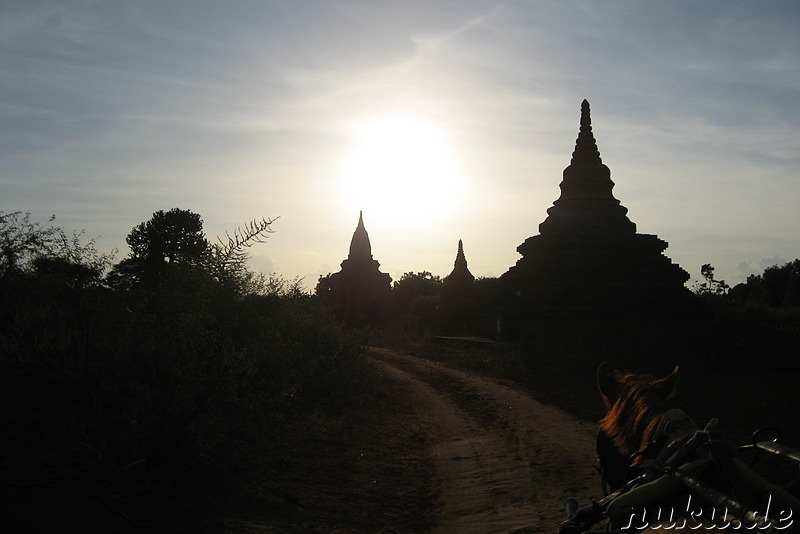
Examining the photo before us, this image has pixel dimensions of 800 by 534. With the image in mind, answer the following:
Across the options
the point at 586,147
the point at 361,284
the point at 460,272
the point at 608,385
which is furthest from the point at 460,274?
the point at 608,385

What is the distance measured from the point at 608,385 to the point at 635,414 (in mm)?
740

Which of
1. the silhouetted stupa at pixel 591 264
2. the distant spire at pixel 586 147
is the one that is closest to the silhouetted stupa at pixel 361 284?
the silhouetted stupa at pixel 591 264

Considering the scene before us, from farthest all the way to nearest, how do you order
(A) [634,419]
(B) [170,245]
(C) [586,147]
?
1. (C) [586,147]
2. (B) [170,245]
3. (A) [634,419]

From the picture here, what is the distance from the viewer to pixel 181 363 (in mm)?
6238

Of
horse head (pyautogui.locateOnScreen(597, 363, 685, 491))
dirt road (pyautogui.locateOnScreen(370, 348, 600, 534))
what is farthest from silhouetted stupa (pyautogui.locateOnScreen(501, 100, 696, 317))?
horse head (pyautogui.locateOnScreen(597, 363, 685, 491))

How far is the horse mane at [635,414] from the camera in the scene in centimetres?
347

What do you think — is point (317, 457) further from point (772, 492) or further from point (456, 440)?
point (772, 492)

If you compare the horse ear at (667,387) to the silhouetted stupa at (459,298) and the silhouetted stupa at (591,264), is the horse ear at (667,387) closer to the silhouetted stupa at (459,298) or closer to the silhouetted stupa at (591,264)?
the silhouetted stupa at (591,264)

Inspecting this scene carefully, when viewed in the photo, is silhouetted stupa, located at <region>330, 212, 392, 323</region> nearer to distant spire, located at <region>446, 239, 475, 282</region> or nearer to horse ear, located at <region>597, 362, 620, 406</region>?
distant spire, located at <region>446, 239, 475, 282</region>

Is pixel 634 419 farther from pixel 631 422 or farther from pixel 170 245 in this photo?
pixel 170 245

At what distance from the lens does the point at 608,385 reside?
439 cm

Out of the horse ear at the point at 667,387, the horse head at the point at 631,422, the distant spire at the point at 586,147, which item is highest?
the distant spire at the point at 586,147

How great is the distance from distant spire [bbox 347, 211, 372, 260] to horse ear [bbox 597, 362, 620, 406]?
36331 mm

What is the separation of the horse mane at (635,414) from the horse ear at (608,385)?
15cm
